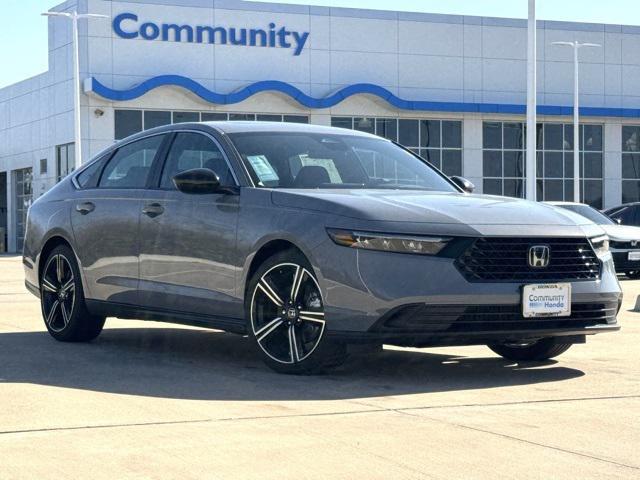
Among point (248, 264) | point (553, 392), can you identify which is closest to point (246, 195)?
point (248, 264)

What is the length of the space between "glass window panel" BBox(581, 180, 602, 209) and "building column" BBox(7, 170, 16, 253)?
24195 millimetres

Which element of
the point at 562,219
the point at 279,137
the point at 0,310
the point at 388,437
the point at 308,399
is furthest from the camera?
the point at 0,310

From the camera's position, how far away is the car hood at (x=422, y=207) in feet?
26.0

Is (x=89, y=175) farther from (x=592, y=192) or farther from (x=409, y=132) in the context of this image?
(x=592, y=192)

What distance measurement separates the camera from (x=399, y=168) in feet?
31.5

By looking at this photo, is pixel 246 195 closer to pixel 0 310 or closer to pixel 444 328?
pixel 444 328

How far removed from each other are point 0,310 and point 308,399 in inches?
323

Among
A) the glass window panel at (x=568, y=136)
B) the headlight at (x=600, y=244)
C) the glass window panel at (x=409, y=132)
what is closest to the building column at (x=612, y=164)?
the glass window panel at (x=568, y=136)

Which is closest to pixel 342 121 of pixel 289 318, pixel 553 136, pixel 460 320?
pixel 553 136

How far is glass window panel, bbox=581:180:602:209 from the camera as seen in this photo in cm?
5594

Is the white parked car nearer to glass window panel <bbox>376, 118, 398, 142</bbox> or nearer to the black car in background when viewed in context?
the black car in background

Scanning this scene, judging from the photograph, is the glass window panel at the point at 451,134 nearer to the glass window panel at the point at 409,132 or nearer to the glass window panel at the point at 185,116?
the glass window panel at the point at 409,132

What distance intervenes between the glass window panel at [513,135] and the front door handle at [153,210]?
45.7 metres

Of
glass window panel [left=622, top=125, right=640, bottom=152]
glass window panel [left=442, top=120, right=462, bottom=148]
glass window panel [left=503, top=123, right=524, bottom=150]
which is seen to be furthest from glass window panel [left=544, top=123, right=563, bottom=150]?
glass window panel [left=442, top=120, right=462, bottom=148]
